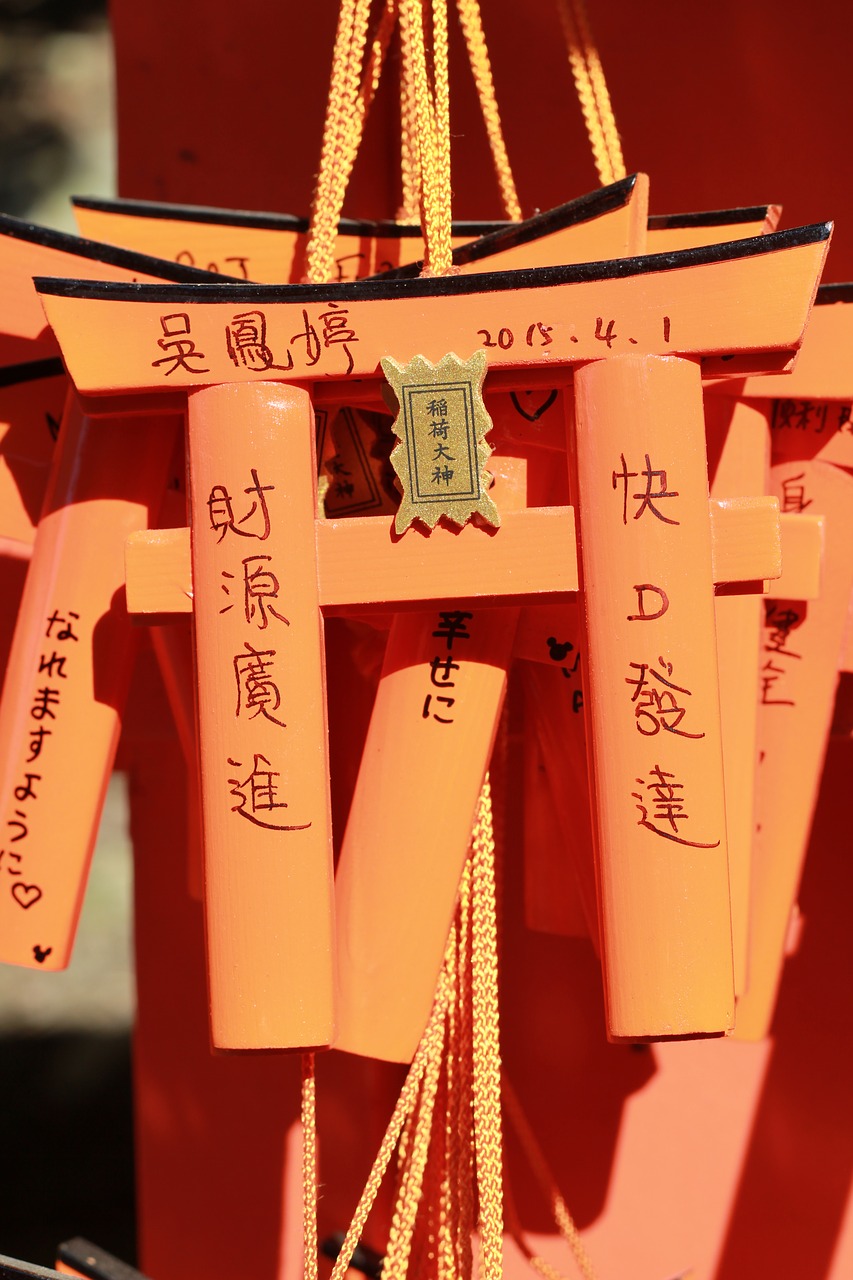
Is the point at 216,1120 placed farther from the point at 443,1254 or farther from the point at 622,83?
the point at 622,83

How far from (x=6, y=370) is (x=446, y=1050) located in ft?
1.74

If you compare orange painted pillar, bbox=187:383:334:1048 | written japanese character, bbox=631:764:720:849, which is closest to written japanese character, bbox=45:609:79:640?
orange painted pillar, bbox=187:383:334:1048

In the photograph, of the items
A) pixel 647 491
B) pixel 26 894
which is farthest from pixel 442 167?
pixel 26 894

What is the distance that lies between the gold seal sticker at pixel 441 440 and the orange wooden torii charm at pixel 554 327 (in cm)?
1

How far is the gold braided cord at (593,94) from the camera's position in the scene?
0.76m

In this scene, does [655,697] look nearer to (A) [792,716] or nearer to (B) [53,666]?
(A) [792,716]

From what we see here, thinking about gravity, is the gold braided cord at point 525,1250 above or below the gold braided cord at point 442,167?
below

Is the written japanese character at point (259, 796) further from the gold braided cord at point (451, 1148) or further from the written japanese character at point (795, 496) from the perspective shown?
the written japanese character at point (795, 496)

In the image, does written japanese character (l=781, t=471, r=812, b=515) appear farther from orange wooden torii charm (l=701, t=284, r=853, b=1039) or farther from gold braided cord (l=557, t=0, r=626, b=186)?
gold braided cord (l=557, t=0, r=626, b=186)

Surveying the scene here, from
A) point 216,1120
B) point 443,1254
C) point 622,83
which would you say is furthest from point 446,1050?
point 622,83

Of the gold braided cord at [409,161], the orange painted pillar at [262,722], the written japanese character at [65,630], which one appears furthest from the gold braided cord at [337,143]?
the written japanese character at [65,630]

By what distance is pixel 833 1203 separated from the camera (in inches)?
39.6

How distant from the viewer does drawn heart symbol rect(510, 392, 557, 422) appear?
2.07 feet

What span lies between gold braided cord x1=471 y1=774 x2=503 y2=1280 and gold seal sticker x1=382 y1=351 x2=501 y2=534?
17cm
